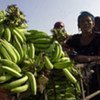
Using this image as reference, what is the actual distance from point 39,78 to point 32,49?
1.25ft

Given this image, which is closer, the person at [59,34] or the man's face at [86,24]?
the person at [59,34]

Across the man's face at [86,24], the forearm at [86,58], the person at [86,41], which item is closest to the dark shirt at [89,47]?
the person at [86,41]

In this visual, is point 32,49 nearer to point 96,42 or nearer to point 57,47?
point 57,47

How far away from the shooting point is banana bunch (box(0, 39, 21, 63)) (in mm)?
3053

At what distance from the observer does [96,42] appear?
5.04m

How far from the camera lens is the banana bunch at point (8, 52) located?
10.0 ft

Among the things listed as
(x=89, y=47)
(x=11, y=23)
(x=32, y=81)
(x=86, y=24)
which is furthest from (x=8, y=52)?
(x=86, y=24)

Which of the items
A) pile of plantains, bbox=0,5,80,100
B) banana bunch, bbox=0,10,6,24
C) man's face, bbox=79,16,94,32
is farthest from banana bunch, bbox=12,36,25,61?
man's face, bbox=79,16,94,32

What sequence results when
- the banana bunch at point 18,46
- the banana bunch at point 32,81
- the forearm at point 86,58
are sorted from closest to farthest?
the banana bunch at point 32,81 → the banana bunch at point 18,46 → the forearm at point 86,58

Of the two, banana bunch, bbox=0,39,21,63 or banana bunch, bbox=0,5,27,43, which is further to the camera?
banana bunch, bbox=0,5,27,43

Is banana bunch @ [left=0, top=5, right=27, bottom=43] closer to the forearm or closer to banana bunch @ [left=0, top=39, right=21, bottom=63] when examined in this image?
banana bunch @ [left=0, top=39, right=21, bottom=63]

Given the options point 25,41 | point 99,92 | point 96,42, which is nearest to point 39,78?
point 25,41

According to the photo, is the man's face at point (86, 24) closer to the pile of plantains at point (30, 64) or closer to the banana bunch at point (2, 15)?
the pile of plantains at point (30, 64)

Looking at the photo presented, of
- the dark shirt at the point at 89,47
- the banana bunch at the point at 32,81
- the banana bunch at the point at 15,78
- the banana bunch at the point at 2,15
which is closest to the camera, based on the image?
the banana bunch at the point at 15,78
